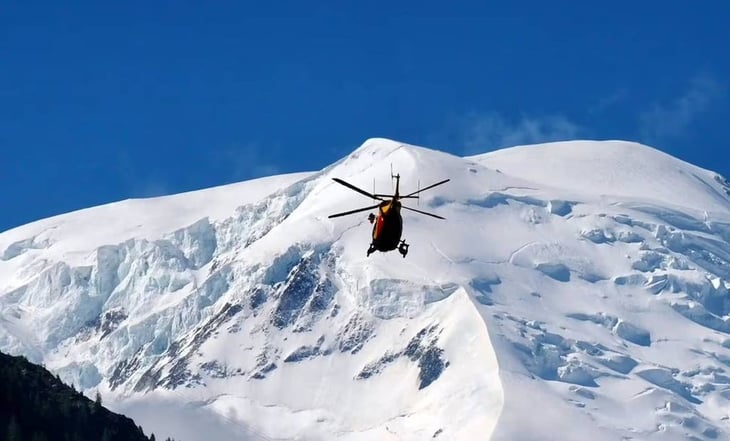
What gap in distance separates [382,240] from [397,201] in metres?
4.03

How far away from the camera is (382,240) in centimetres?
14625

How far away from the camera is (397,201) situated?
143 metres
